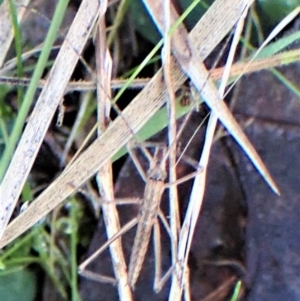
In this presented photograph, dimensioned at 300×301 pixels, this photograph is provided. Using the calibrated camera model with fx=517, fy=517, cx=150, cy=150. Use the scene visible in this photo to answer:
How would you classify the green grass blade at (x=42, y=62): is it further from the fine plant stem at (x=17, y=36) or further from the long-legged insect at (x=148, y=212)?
the long-legged insect at (x=148, y=212)

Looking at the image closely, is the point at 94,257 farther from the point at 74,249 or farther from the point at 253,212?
the point at 253,212

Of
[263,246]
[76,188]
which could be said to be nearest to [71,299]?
[76,188]

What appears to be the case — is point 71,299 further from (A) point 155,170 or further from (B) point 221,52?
(B) point 221,52

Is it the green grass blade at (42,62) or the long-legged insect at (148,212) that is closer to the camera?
the green grass blade at (42,62)

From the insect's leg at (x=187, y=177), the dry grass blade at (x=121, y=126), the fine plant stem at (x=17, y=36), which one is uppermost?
the fine plant stem at (x=17, y=36)

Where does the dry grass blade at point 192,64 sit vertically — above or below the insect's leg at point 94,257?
above

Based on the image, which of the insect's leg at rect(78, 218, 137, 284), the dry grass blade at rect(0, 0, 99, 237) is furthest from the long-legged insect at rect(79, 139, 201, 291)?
the dry grass blade at rect(0, 0, 99, 237)

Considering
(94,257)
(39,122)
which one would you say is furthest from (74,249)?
(39,122)

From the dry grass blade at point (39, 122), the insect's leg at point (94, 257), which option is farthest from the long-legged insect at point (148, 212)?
the dry grass blade at point (39, 122)
